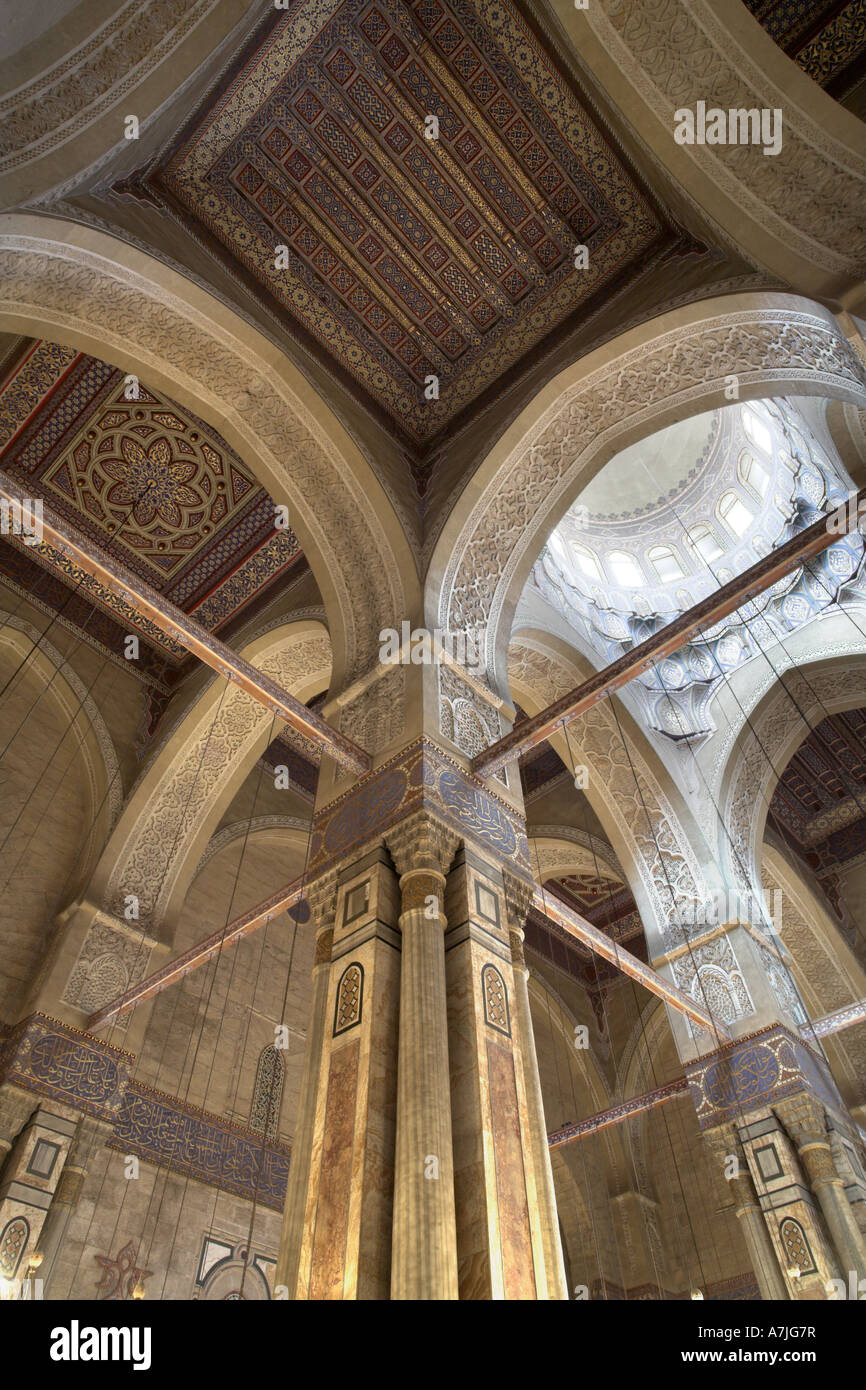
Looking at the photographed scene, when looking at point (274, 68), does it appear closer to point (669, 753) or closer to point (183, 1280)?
point (669, 753)

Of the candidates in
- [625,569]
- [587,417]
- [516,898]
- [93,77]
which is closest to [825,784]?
[625,569]

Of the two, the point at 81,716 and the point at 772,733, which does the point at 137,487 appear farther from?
the point at 772,733

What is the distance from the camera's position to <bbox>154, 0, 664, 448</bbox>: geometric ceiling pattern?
5840 millimetres

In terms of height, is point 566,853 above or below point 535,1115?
above

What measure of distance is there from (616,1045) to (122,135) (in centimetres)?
1179

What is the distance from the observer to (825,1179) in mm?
6059

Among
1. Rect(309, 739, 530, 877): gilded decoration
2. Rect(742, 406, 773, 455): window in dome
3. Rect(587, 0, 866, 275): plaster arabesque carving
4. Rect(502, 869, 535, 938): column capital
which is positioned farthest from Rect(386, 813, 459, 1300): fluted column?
Rect(742, 406, 773, 455): window in dome

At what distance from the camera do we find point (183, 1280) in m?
6.89

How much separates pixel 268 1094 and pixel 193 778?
10.7ft

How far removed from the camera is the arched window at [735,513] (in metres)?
10.0

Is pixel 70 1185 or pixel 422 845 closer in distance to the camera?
pixel 422 845

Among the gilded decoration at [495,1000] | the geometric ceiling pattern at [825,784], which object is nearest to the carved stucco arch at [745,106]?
the gilded decoration at [495,1000]

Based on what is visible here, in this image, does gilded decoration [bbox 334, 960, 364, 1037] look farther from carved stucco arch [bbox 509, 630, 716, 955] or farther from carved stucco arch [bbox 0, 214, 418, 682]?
carved stucco arch [bbox 509, 630, 716, 955]

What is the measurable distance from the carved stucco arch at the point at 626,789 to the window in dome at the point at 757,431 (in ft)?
11.8
